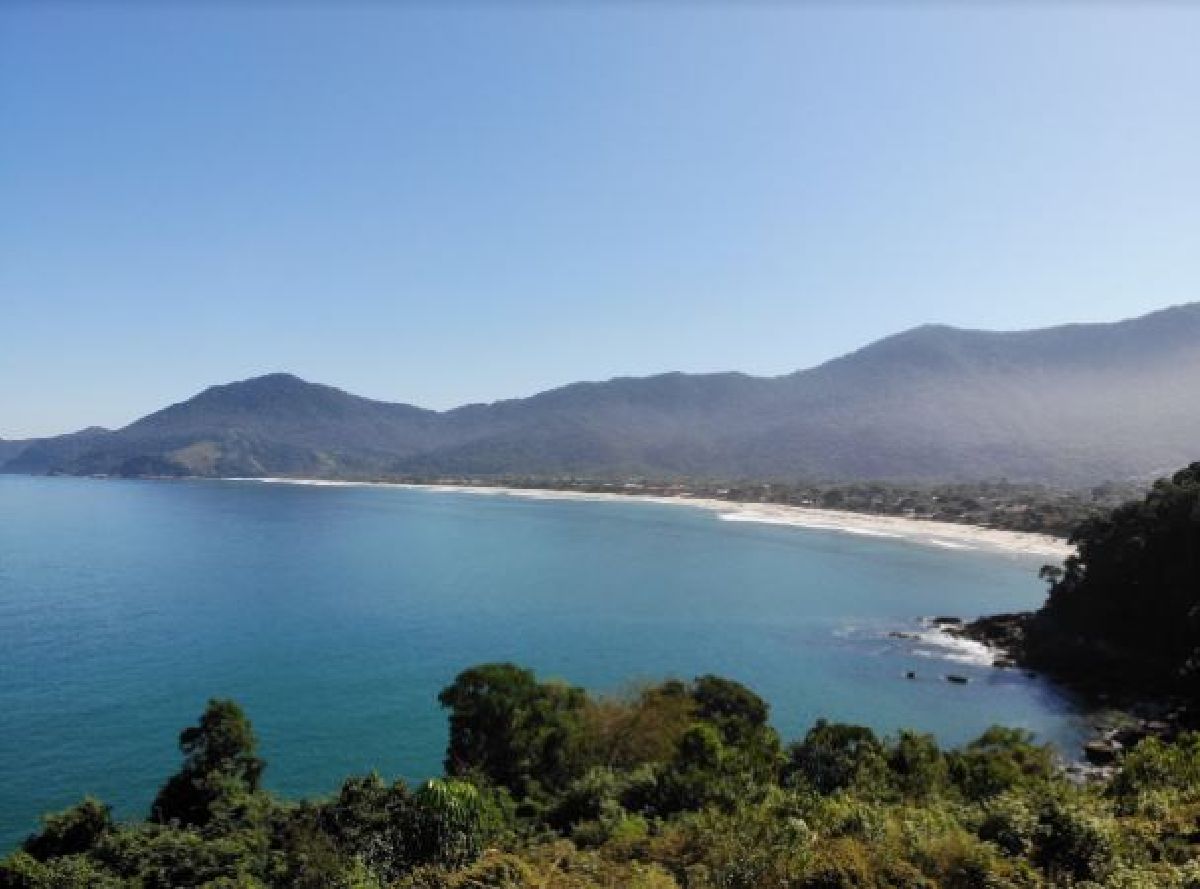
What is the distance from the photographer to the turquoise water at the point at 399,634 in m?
40.0

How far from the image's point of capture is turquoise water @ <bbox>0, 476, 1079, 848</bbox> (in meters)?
40.0

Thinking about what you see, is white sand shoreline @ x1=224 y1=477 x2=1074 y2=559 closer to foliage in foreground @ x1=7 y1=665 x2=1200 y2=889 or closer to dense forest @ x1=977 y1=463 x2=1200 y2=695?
dense forest @ x1=977 y1=463 x2=1200 y2=695

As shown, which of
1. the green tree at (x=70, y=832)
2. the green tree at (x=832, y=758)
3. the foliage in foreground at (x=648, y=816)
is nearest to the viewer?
the foliage in foreground at (x=648, y=816)

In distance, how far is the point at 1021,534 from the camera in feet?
421

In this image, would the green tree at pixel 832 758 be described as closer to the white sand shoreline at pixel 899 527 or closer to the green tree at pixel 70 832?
the green tree at pixel 70 832

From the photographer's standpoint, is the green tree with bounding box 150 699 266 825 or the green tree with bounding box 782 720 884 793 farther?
the green tree with bounding box 782 720 884 793

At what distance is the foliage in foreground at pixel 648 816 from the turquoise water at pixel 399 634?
25.1ft

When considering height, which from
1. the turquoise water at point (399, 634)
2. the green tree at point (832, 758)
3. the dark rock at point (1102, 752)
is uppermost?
the green tree at point (832, 758)

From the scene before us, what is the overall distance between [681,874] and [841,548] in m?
107

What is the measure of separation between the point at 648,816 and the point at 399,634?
42.0 metres

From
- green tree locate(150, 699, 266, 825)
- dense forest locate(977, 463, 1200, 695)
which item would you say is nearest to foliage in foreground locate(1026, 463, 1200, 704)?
dense forest locate(977, 463, 1200, 695)

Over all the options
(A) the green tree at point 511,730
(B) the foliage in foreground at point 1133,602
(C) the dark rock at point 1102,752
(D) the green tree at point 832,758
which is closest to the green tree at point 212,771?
(A) the green tree at point 511,730

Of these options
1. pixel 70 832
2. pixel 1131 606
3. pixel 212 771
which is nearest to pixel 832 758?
pixel 212 771

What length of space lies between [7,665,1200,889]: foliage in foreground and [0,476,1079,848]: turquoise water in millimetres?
7659
